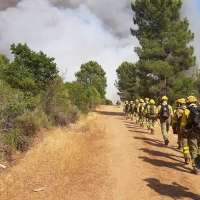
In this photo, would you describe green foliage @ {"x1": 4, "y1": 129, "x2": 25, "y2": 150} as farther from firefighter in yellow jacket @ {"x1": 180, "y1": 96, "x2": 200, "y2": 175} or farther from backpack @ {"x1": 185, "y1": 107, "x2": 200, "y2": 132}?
backpack @ {"x1": 185, "y1": 107, "x2": 200, "y2": 132}

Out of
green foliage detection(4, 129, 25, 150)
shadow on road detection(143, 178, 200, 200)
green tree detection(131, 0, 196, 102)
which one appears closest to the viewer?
shadow on road detection(143, 178, 200, 200)

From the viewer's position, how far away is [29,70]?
15656mm

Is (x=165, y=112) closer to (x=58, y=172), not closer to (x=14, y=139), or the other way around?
(x=58, y=172)

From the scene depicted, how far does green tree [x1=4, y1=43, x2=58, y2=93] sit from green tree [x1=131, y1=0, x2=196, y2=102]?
41.4 feet

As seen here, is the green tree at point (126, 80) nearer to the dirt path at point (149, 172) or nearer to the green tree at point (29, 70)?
the green tree at point (29, 70)

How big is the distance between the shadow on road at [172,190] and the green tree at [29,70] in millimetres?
9734

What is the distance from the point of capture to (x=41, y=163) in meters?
8.55

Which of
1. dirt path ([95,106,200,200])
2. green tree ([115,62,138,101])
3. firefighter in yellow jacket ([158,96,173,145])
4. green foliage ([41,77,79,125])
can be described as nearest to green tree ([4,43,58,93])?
green foliage ([41,77,79,125])

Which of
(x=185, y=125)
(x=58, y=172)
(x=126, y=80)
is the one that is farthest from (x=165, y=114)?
(x=126, y=80)

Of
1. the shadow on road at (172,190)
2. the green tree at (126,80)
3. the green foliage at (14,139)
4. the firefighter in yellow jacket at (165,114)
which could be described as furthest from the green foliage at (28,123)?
the green tree at (126,80)

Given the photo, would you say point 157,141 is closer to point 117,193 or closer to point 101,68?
point 117,193

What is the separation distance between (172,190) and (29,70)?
11.5 m

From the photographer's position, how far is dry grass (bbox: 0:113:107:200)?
6.42 m

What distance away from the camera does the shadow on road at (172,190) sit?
6.11 meters
